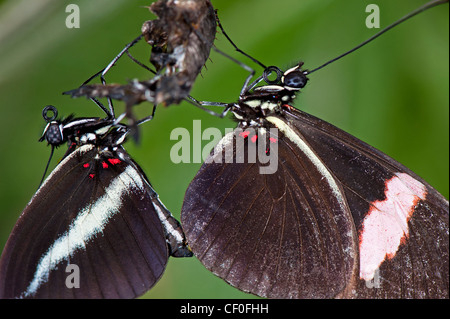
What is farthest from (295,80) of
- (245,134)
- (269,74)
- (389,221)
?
(389,221)

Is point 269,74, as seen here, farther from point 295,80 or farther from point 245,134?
point 245,134

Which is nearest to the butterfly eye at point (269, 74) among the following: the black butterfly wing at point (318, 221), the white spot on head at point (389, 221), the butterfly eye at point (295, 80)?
the butterfly eye at point (295, 80)

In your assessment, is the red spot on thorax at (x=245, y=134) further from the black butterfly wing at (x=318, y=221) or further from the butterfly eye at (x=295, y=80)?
the butterfly eye at (x=295, y=80)

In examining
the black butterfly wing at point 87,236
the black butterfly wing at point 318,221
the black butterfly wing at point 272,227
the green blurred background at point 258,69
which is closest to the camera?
the black butterfly wing at point 87,236

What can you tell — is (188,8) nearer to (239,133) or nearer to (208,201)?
(239,133)

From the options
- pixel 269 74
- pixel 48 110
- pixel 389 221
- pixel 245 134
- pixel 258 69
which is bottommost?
Result: pixel 389 221

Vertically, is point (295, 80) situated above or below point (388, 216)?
above

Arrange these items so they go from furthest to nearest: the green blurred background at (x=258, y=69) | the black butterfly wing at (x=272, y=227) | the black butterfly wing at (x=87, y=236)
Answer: the green blurred background at (x=258, y=69) < the black butterfly wing at (x=272, y=227) < the black butterfly wing at (x=87, y=236)
